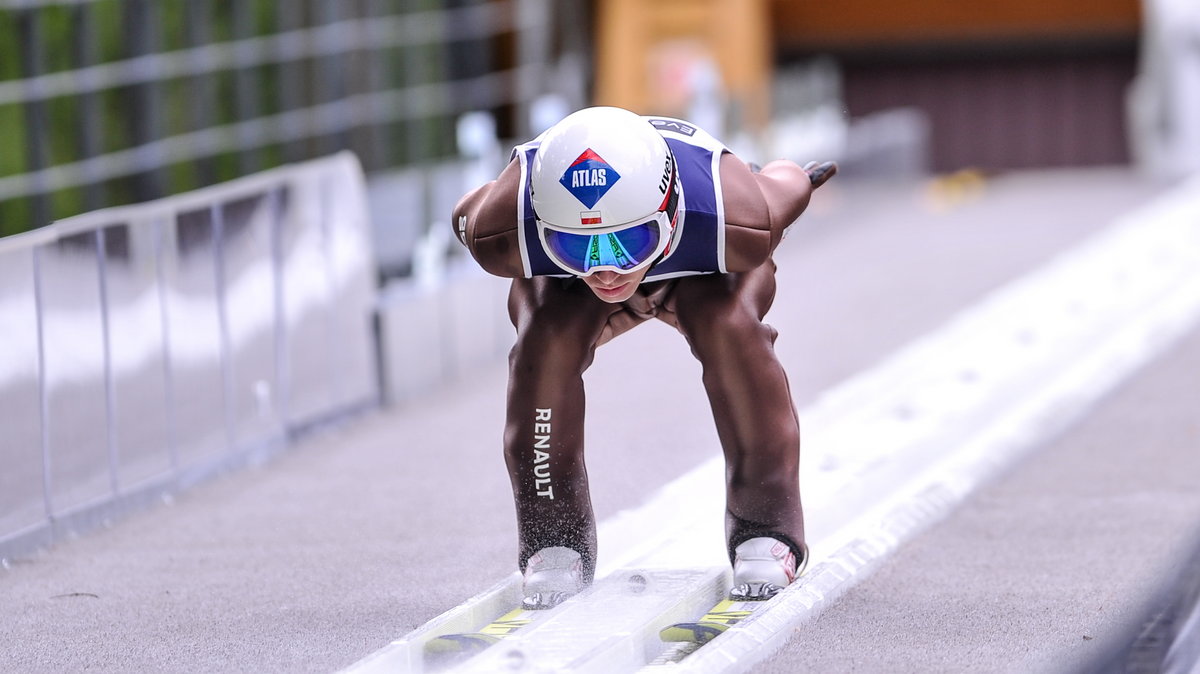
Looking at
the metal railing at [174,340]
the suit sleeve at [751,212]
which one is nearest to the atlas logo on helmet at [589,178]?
the suit sleeve at [751,212]

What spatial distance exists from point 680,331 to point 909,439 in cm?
220

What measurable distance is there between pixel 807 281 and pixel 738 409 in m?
6.72

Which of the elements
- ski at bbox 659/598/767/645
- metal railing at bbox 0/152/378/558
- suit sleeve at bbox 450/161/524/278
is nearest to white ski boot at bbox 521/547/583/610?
ski at bbox 659/598/767/645

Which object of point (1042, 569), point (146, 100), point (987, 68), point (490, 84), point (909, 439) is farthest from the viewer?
point (987, 68)

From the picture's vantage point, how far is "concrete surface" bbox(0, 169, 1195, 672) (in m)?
4.21

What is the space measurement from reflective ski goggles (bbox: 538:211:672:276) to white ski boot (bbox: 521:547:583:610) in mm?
765

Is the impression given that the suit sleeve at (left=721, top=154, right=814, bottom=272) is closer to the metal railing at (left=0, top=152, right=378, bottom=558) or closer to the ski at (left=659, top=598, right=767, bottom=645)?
the ski at (left=659, top=598, right=767, bottom=645)

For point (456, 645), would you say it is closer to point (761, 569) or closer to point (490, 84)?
point (761, 569)

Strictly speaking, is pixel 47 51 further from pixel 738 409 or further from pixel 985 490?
pixel 738 409

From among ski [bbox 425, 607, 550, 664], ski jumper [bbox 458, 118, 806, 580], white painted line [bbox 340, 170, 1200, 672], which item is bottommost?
white painted line [bbox 340, 170, 1200, 672]

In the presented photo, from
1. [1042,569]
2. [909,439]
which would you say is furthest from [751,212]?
[909,439]

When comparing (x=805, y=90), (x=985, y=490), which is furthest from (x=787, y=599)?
(x=805, y=90)

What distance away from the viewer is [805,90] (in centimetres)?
1586

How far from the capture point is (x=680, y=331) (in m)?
4.08
